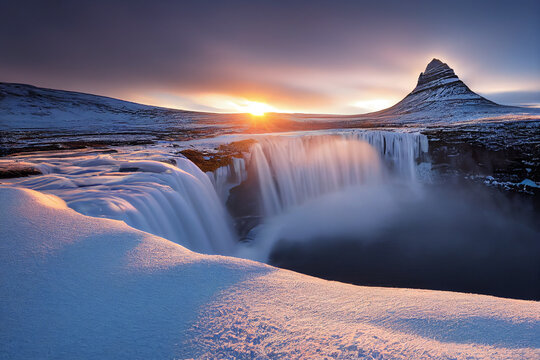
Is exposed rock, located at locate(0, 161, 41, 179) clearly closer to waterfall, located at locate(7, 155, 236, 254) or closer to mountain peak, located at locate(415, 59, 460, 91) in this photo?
waterfall, located at locate(7, 155, 236, 254)

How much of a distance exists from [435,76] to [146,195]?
4510 inches

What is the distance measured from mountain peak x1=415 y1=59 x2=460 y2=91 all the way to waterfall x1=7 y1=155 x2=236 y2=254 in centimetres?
10248

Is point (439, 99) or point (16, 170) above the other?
point (439, 99)

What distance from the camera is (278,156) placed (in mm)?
12734

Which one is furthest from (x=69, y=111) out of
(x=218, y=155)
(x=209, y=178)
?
(x=209, y=178)

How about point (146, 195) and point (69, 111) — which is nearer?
point (146, 195)

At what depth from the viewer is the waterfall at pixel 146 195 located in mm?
3705

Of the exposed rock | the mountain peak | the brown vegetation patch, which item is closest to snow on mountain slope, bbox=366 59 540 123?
the mountain peak

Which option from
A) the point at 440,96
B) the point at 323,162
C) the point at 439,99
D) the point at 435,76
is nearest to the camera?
the point at 323,162

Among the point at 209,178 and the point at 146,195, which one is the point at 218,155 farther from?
the point at 146,195

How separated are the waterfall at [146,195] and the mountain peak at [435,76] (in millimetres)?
102478

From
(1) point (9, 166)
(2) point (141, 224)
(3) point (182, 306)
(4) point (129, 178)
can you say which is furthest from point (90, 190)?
(3) point (182, 306)

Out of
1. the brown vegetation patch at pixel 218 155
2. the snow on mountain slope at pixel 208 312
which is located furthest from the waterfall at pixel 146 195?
the snow on mountain slope at pixel 208 312

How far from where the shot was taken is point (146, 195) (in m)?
4.41
